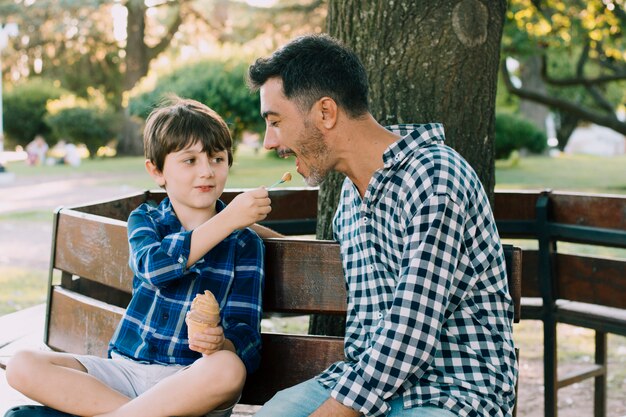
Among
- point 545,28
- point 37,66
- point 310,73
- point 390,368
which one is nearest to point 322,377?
point 390,368

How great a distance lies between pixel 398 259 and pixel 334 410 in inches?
16.7

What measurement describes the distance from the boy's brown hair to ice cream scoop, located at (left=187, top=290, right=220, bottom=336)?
0.57m

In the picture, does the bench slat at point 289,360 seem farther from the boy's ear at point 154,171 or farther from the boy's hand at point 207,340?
the boy's ear at point 154,171

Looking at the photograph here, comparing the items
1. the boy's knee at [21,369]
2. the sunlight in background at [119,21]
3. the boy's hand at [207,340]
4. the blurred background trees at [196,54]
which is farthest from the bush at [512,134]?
the boy's knee at [21,369]

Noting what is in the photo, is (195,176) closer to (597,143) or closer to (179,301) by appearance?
(179,301)

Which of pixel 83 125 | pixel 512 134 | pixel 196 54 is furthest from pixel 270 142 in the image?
pixel 83 125

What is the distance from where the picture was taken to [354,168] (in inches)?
97.5

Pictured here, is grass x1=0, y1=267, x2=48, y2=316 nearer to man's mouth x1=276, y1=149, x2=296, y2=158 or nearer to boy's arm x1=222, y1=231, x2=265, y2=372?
boy's arm x1=222, y1=231, x2=265, y2=372

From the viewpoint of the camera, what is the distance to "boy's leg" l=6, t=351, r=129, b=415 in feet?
7.84

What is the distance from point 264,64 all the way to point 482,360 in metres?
1.01

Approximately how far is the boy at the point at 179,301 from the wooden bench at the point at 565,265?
2019 millimetres

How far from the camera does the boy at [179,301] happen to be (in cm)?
238

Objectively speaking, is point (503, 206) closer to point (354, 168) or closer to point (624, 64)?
point (354, 168)

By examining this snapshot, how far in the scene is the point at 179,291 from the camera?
8.65 ft
